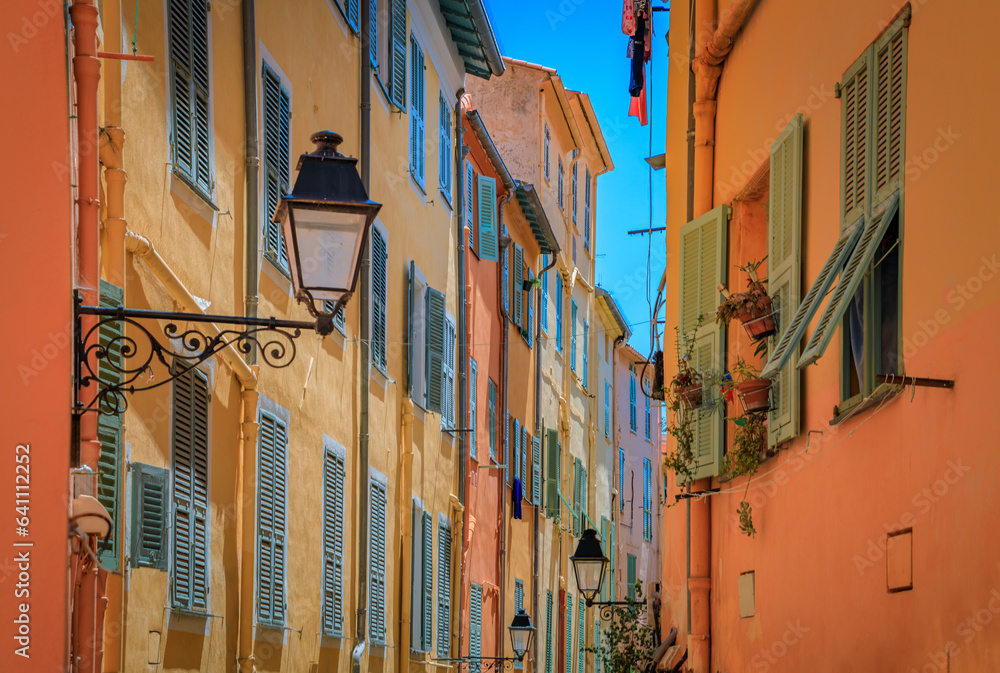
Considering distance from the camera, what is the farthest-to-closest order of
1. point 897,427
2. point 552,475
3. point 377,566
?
1. point 552,475
2. point 377,566
3. point 897,427

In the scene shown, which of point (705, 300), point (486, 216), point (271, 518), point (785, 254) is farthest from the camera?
point (486, 216)

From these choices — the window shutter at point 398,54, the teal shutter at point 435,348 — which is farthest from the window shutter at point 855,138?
the teal shutter at point 435,348

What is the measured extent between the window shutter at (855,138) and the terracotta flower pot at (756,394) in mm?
1578

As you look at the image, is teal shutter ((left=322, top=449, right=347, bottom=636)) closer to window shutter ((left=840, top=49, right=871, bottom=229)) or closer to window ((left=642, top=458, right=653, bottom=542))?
window shutter ((left=840, top=49, right=871, bottom=229))

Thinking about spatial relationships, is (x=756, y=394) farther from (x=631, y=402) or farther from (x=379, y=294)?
(x=631, y=402)

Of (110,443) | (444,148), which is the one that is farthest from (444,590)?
(110,443)

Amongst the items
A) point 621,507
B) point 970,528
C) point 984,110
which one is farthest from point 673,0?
point 621,507

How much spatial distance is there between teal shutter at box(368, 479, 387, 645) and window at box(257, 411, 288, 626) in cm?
280

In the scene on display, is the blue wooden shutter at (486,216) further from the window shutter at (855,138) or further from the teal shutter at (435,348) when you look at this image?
the window shutter at (855,138)

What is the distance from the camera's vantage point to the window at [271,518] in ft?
31.9

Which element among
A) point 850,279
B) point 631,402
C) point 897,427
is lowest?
point 897,427

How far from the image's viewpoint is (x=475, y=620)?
19.2 m

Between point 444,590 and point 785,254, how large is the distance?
28.8 ft

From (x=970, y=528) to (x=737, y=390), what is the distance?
11.1ft
